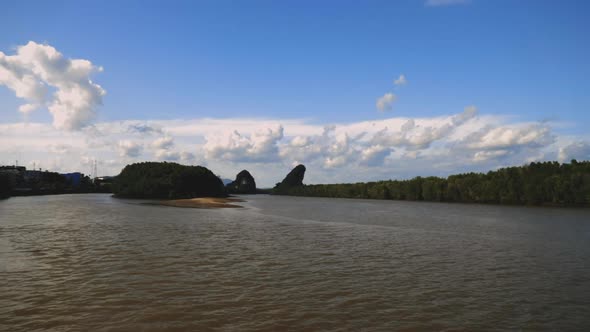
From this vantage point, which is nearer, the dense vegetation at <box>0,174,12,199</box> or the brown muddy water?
the brown muddy water

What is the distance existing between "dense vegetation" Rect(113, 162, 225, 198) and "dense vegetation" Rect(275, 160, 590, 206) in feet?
215

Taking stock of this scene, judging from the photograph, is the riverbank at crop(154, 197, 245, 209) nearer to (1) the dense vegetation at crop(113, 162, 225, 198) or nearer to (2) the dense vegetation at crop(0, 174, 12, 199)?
(1) the dense vegetation at crop(113, 162, 225, 198)

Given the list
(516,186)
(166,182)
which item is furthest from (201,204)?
(516,186)

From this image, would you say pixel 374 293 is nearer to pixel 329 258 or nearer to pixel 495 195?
pixel 329 258

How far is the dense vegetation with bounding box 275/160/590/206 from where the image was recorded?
81875 mm

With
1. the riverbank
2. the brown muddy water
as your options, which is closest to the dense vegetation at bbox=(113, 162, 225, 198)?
the riverbank

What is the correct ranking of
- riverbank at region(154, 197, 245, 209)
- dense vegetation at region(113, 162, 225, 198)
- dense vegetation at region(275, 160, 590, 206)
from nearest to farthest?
1. riverbank at region(154, 197, 245, 209)
2. dense vegetation at region(275, 160, 590, 206)
3. dense vegetation at region(113, 162, 225, 198)

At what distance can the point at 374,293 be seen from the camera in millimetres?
13234

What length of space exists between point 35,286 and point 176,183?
11388 centimetres

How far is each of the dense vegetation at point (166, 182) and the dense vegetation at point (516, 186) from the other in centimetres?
6546

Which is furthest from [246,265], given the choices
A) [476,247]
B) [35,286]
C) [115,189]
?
[115,189]

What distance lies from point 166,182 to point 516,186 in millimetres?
92547

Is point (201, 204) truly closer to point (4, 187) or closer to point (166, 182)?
point (166, 182)

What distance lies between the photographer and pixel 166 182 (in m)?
125
